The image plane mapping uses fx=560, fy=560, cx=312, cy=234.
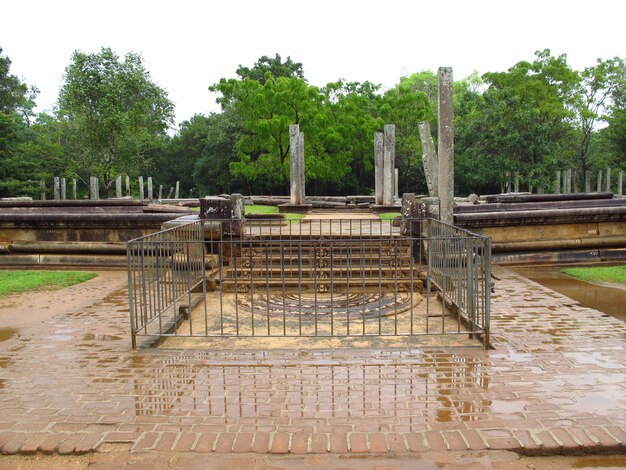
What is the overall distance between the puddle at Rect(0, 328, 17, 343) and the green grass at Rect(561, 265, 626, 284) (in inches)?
327

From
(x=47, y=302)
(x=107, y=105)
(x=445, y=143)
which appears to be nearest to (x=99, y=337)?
(x=47, y=302)

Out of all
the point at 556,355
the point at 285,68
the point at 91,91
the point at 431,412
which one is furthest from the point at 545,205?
the point at 285,68

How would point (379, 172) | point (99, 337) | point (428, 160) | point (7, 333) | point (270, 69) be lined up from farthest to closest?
point (270, 69)
point (379, 172)
point (428, 160)
point (7, 333)
point (99, 337)

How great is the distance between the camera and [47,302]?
25.8ft

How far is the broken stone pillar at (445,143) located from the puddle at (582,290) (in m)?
1.84

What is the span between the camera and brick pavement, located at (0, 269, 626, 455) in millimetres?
3559

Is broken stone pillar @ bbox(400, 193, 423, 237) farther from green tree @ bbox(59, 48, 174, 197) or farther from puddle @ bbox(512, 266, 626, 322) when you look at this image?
green tree @ bbox(59, 48, 174, 197)

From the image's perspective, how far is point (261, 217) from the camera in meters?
13.6

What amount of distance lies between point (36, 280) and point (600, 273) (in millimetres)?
9453

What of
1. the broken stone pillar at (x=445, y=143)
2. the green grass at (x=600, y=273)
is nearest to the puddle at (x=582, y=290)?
the green grass at (x=600, y=273)

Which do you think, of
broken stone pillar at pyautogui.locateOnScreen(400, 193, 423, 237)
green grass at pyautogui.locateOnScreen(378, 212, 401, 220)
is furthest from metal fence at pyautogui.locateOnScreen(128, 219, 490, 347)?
green grass at pyautogui.locateOnScreen(378, 212, 401, 220)

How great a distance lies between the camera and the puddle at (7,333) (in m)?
6.04

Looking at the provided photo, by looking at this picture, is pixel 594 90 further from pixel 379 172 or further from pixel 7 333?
pixel 7 333

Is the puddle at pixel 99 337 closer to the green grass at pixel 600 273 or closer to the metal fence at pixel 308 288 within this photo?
the metal fence at pixel 308 288
